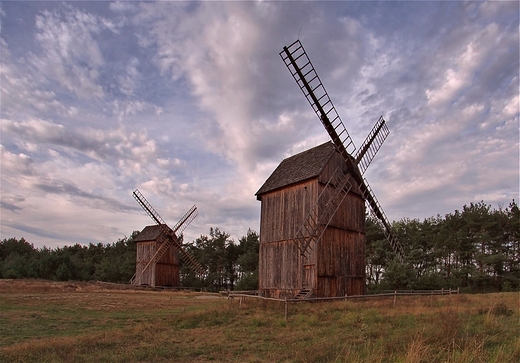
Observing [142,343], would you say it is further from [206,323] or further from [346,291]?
[346,291]

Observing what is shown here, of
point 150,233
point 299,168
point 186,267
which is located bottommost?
point 186,267

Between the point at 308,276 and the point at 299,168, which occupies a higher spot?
the point at 299,168

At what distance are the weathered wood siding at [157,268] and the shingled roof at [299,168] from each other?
2781cm

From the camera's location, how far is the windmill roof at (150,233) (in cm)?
5128

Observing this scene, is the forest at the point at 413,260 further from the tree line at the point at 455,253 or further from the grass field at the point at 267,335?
the grass field at the point at 267,335

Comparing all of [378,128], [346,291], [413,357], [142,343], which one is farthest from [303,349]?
[378,128]

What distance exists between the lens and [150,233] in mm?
52875

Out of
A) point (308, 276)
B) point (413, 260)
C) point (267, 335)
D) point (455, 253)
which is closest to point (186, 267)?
point (413, 260)

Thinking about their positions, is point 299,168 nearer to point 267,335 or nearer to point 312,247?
point 312,247

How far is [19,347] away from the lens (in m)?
10.7

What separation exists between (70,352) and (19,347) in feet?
5.13

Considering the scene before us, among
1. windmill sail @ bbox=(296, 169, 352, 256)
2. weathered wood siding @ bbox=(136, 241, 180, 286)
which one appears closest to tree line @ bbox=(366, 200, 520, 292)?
windmill sail @ bbox=(296, 169, 352, 256)

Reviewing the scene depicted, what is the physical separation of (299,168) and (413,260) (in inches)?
1126

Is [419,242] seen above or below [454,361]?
above
